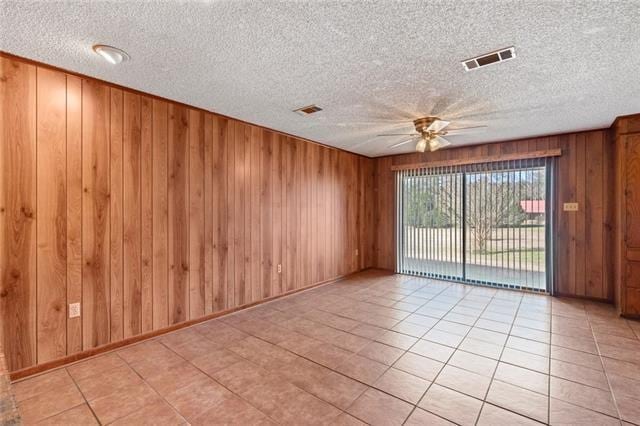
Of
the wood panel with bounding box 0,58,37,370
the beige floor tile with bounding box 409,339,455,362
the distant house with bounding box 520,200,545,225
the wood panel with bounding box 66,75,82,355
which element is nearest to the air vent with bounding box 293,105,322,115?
the wood panel with bounding box 66,75,82,355

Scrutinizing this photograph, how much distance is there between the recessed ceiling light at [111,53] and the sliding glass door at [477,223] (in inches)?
196

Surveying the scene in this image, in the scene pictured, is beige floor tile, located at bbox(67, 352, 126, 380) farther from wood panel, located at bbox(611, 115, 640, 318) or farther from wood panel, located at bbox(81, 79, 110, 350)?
wood panel, located at bbox(611, 115, 640, 318)

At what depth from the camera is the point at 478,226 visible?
513 cm

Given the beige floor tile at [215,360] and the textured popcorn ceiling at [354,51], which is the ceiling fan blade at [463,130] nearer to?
the textured popcorn ceiling at [354,51]

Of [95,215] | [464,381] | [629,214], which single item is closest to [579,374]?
[464,381]

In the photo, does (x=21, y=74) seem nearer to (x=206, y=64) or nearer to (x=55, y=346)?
(x=206, y=64)

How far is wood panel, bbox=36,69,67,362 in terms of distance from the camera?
2375 millimetres

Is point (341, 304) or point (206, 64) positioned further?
point (341, 304)

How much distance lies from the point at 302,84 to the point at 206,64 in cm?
82

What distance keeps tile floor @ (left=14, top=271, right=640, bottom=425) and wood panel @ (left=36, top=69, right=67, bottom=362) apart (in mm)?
346

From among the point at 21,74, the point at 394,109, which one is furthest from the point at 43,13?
the point at 394,109

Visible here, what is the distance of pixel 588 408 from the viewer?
194 centimetres

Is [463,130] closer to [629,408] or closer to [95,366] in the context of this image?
[629,408]

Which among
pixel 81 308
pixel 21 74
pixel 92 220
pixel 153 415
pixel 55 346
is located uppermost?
pixel 21 74
